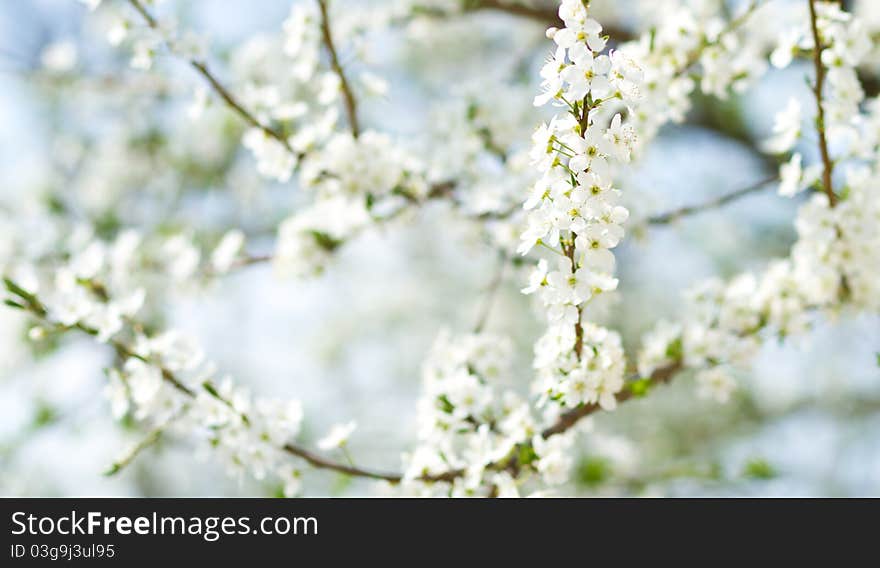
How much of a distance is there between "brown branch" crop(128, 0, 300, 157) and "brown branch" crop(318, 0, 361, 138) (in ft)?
0.75

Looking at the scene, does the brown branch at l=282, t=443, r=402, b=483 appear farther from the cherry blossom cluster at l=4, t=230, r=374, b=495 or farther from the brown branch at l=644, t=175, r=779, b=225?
the brown branch at l=644, t=175, r=779, b=225

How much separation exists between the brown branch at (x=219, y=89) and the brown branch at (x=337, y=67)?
229 mm

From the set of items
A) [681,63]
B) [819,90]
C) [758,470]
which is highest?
[681,63]

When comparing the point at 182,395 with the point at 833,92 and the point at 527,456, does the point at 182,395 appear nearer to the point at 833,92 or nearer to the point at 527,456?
the point at 527,456

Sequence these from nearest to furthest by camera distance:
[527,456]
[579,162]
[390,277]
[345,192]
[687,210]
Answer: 1. [579,162]
2. [527,456]
3. [345,192]
4. [687,210]
5. [390,277]

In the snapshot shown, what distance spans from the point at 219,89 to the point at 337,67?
370 mm

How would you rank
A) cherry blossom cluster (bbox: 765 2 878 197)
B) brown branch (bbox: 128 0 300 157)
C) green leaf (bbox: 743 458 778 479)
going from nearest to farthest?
cherry blossom cluster (bbox: 765 2 878 197) → brown branch (bbox: 128 0 300 157) → green leaf (bbox: 743 458 778 479)

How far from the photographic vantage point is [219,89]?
252cm

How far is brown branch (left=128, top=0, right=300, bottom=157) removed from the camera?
Result: 251cm

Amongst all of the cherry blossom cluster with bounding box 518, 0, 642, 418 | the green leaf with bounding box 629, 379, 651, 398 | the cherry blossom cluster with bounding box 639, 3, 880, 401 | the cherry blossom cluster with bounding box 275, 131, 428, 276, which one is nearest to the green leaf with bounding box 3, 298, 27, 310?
the cherry blossom cluster with bounding box 275, 131, 428, 276

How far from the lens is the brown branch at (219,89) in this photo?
251 cm

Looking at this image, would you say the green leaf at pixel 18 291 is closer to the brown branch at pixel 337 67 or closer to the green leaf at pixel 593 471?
the brown branch at pixel 337 67

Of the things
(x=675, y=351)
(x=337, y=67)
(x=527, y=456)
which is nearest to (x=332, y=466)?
(x=527, y=456)

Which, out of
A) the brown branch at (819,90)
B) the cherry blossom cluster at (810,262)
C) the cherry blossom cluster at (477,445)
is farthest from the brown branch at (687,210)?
the cherry blossom cluster at (477,445)
